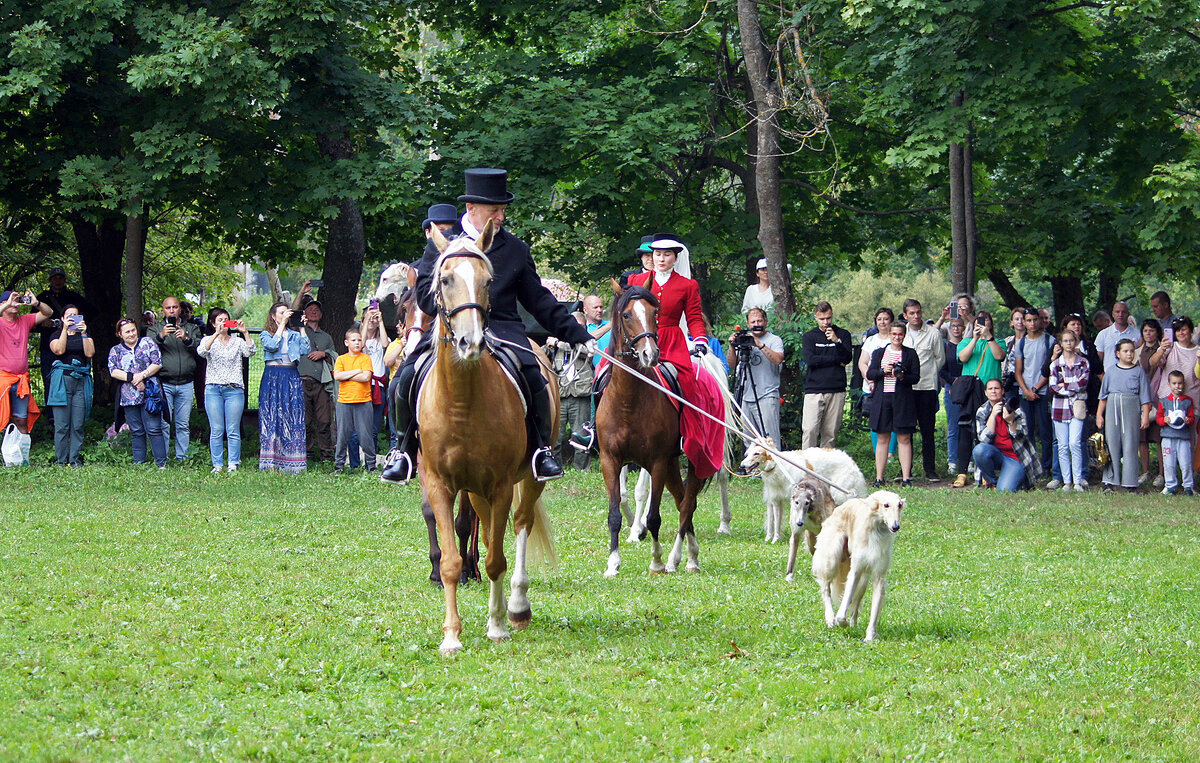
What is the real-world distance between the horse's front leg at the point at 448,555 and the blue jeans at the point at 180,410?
1239 cm

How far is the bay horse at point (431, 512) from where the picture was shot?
31.8 feet

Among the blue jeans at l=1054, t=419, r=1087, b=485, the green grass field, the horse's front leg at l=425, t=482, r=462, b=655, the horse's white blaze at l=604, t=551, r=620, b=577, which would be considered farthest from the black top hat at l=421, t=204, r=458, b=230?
the blue jeans at l=1054, t=419, r=1087, b=485

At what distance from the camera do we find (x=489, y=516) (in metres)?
8.52

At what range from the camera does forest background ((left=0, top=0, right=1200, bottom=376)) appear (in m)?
19.1

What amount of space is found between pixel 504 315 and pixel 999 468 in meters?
11.8

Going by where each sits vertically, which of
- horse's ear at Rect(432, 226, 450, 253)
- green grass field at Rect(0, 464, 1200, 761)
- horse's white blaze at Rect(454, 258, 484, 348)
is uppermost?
horse's ear at Rect(432, 226, 450, 253)

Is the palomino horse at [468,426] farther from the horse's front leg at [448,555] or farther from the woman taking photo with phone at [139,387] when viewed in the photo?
the woman taking photo with phone at [139,387]

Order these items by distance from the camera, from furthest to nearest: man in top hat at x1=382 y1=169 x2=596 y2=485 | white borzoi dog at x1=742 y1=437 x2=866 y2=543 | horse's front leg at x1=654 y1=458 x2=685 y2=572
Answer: white borzoi dog at x1=742 y1=437 x2=866 y2=543 < horse's front leg at x1=654 y1=458 x2=685 y2=572 < man in top hat at x1=382 y1=169 x2=596 y2=485

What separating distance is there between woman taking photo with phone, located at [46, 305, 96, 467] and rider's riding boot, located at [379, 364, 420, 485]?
1163 cm

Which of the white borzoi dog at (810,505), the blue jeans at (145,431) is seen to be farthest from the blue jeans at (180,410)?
the white borzoi dog at (810,505)

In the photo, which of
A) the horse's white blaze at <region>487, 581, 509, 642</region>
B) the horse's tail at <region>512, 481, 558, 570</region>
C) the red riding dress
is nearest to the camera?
the horse's white blaze at <region>487, 581, 509, 642</region>

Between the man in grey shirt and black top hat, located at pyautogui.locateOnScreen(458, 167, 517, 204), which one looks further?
the man in grey shirt

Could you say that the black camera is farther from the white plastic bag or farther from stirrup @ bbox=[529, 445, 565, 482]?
the white plastic bag

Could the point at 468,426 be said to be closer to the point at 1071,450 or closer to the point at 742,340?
the point at 742,340
